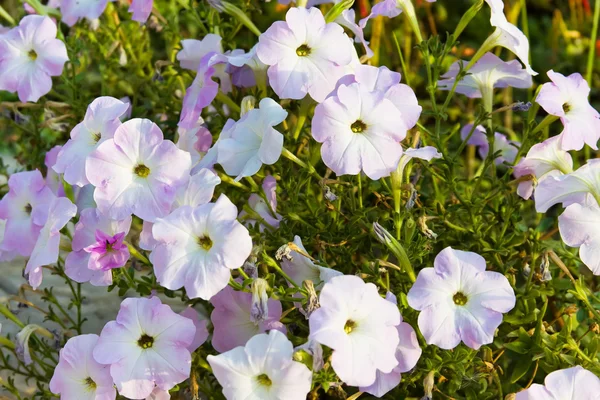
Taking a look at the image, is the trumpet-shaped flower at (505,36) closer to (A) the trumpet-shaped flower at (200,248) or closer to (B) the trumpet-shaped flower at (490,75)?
(B) the trumpet-shaped flower at (490,75)

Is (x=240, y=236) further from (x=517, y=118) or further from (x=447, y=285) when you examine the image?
(x=517, y=118)

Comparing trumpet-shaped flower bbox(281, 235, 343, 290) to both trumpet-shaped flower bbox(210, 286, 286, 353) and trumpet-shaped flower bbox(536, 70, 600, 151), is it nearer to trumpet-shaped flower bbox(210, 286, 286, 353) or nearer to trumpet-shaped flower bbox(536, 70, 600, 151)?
trumpet-shaped flower bbox(210, 286, 286, 353)

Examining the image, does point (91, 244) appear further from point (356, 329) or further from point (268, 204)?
point (356, 329)

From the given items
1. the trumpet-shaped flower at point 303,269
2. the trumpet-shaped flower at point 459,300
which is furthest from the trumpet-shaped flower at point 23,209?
the trumpet-shaped flower at point 459,300

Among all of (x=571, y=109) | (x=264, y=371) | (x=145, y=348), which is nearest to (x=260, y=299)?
(x=264, y=371)

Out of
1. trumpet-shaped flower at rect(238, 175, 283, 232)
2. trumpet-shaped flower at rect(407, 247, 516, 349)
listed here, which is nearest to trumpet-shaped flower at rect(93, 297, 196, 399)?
trumpet-shaped flower at rect(238, 175, 283, 232)
